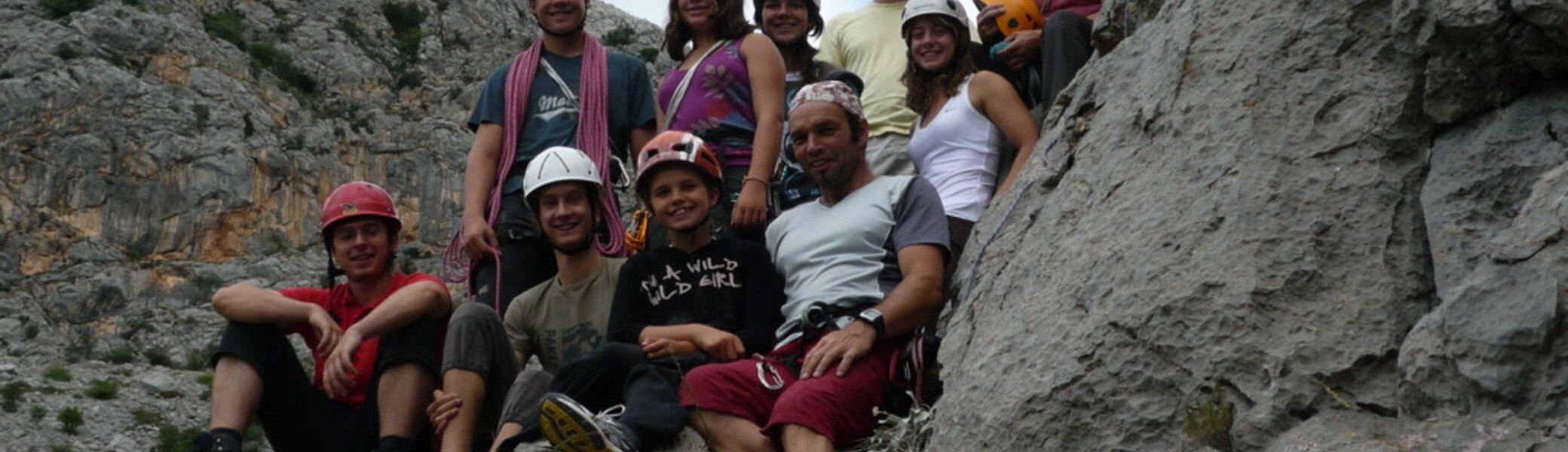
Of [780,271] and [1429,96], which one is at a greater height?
[1429,96]

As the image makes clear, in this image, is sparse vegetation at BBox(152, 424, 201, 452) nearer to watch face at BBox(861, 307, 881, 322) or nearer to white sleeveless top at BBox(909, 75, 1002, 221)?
white sleeveless top at BBox(909, 75, 1002, 221)

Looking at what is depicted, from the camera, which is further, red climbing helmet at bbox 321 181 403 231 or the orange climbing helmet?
the orange climbing helmet

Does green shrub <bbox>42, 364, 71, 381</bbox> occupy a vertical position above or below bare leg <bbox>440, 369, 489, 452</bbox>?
below

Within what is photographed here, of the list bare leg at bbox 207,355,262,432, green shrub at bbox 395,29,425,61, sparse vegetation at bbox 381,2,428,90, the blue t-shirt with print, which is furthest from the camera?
green shrub at bbox 395,29,425,61

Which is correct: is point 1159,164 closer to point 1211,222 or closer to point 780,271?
point 1211,222

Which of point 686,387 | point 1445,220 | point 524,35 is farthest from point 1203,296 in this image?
point 524,35

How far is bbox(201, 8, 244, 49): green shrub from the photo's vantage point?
77.9 metres

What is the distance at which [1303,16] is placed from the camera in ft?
16.6

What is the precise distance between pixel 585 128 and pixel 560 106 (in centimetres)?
20

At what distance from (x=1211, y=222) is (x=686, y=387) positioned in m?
2.22

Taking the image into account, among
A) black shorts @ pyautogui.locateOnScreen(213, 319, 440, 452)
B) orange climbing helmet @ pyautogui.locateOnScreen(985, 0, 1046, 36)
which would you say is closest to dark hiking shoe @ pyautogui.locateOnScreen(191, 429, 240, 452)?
black shorts @ pyautogui.locateOnScreen(213, 319, 440, 452)

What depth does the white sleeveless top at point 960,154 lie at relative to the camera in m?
7.43

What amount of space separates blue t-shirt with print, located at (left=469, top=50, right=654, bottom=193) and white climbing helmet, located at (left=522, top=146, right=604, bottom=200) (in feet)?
1.55

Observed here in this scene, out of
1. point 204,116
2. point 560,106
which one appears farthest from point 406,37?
point 560,106
